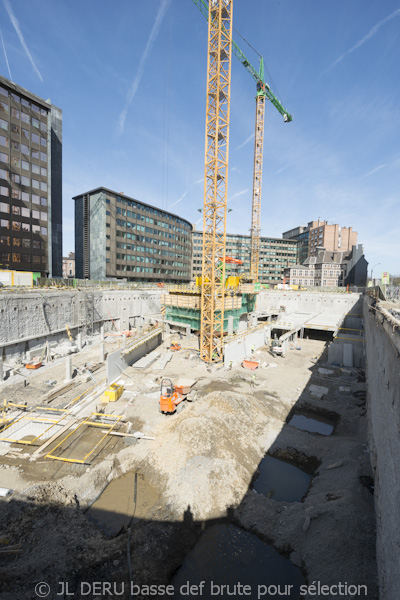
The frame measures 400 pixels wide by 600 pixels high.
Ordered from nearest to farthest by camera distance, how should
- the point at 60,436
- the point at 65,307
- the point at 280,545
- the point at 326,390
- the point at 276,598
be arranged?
the point at 276,598 < the point at 280,545 < the point at 60,436 < the point at 326,390 < the point at 65,307

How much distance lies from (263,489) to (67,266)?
442ft

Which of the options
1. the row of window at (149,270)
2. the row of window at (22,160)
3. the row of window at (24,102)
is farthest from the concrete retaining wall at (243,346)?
the row of window at (24,102)

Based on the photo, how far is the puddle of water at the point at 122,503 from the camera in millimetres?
10219

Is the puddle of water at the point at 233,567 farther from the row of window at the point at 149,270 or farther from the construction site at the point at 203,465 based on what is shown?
the row of window at the point at 149,270

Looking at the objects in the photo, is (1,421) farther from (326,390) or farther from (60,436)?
(326,390)

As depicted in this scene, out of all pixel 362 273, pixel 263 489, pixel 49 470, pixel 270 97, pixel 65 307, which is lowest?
pixel 263 489

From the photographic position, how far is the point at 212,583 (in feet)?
27.4

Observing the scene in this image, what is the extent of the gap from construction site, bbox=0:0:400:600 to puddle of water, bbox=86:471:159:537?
5 centimetres

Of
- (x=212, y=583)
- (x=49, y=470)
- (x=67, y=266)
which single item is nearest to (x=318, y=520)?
(x=212, y=583)

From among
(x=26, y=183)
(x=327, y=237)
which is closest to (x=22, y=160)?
(x=26, y=183)

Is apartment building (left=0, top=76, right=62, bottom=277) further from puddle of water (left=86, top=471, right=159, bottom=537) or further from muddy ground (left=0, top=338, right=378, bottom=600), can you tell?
puddle of water (left=86, top=471, right=159, bottom=537)

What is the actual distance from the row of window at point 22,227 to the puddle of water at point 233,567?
58519mm

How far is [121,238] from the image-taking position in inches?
2601

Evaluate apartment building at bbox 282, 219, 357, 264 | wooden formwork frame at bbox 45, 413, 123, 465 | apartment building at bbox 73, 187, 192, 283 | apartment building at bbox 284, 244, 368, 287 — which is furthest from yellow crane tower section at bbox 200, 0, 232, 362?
apartment building at bbox 282, 219, 357, 264
